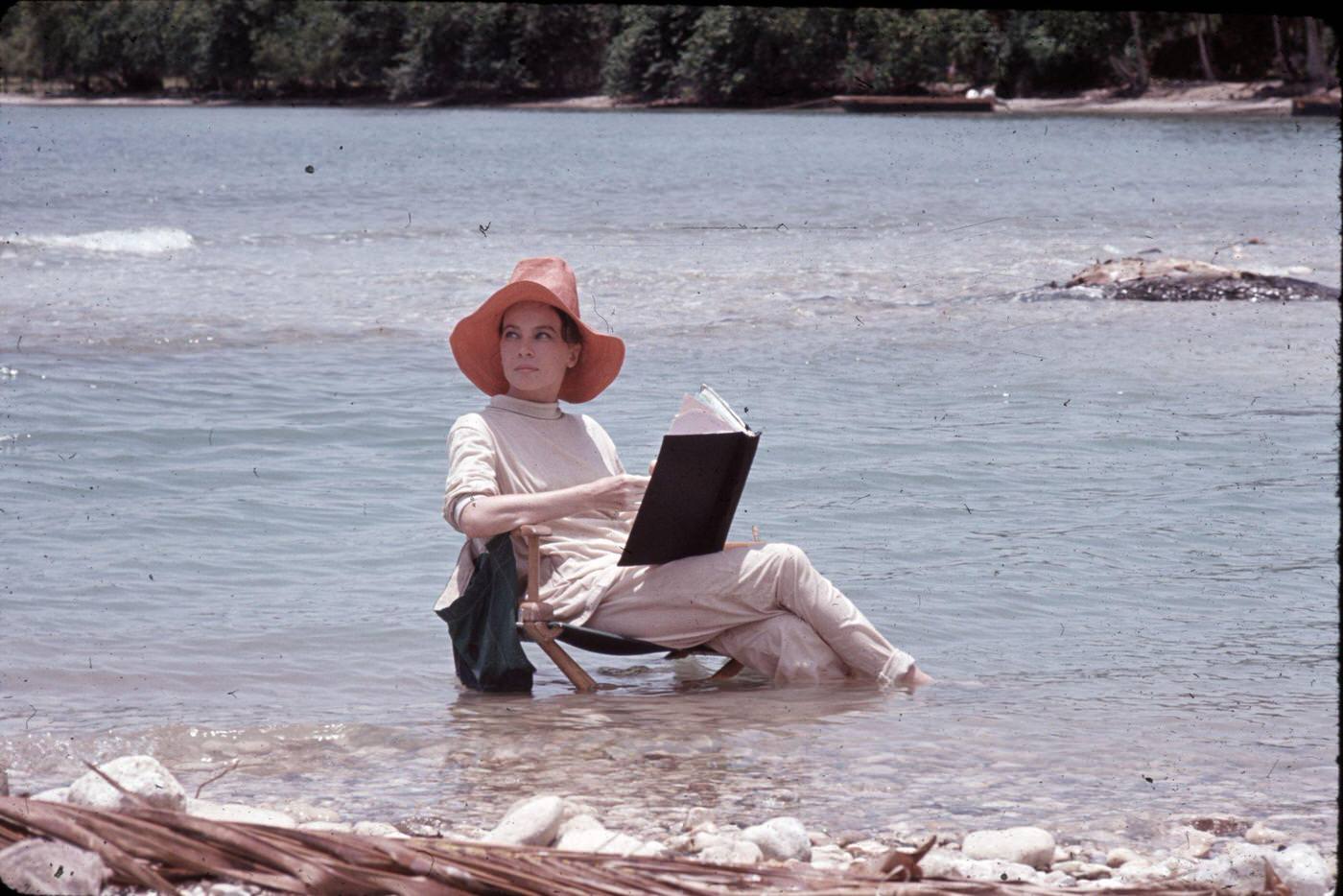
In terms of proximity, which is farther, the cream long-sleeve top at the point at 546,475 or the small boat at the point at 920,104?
the small boat at the point at 920,104

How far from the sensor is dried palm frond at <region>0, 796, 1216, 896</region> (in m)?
2.78

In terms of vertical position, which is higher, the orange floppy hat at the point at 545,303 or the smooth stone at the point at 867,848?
the orange floppy hat at the point at 545,303

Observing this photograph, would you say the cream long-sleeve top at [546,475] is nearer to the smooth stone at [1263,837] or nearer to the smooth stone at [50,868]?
the smooth stone at [1263,837]

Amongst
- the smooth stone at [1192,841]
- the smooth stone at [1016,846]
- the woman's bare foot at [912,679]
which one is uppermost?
the smooth stone at [1016,846]

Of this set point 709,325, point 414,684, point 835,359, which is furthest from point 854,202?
point 414,684

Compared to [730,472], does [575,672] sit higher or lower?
lower

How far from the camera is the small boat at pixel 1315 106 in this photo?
47531mm

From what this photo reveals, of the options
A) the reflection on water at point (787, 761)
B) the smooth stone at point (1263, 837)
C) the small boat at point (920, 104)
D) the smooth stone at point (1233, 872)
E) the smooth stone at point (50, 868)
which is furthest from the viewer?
the small boat at point (920, 104)

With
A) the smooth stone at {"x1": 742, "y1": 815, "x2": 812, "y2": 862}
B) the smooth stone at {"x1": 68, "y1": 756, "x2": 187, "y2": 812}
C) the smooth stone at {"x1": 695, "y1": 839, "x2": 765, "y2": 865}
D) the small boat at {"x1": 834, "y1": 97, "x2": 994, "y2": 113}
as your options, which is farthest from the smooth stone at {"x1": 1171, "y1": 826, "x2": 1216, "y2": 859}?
the small boat at {"x1": 834, "y1": 97, "x2": 994, "y2": 113}

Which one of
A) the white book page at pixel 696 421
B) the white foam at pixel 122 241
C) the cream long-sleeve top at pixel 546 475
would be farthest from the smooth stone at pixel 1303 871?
the white foam at pixel 122 241

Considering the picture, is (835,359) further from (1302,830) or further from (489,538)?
(1302,830)

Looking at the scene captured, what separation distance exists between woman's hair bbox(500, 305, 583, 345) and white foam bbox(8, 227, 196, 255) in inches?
606

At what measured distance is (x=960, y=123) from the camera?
153 ft

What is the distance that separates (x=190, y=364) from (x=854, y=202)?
15845mm
